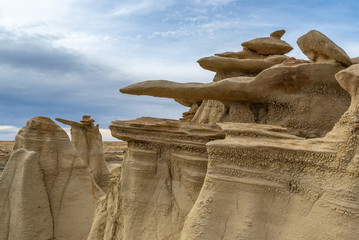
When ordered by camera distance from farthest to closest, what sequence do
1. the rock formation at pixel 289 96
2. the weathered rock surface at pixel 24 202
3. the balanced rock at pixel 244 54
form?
1. the weathered rock surface at pixel 24 202
2. the balanced rock at pixel 244 54
3. the rock formation at pixel 289 96

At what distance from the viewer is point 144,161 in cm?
466

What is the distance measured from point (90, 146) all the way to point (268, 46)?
8.65m

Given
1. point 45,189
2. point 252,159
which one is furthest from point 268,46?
point 45,189

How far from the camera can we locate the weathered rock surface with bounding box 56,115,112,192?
11930 mm

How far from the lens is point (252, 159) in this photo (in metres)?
3.08

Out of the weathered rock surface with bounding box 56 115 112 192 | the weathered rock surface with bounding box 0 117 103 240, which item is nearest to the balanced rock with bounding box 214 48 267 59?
the weathered rock surface with bounding box 0 117 103 240

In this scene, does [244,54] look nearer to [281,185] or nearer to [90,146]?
[281,185]

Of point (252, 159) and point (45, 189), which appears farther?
point (45, 189)

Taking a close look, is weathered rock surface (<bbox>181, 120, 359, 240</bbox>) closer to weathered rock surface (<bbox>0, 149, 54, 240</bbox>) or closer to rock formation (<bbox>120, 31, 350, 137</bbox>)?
rock formation (<bbox>120, 31, 350, 137</bbox>)

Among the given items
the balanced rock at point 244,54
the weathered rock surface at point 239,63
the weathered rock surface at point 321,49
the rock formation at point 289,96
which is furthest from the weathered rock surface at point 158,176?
the balanced rock at point 244,54

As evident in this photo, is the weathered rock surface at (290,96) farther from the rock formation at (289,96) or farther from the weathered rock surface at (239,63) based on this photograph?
the weathered rock surface at (239,63)

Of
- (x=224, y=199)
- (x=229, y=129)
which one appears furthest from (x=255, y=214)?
(x=229, y=129)

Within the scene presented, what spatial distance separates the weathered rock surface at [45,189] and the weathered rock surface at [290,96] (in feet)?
13.3

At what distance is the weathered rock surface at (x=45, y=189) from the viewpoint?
6.38m
